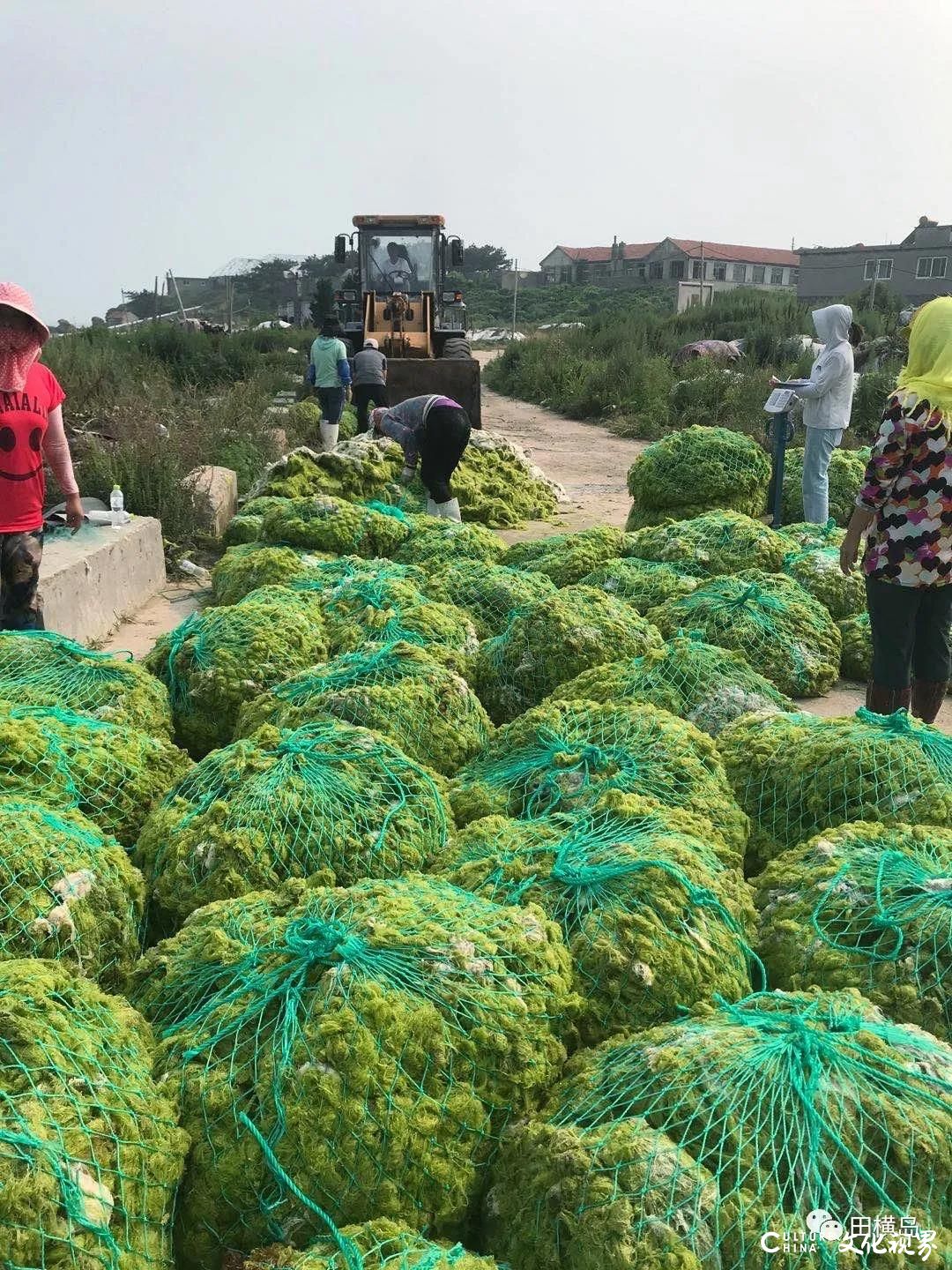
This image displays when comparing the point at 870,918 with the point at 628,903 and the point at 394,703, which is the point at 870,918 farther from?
the point at 394,703

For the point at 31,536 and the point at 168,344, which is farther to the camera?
the point at 168,344

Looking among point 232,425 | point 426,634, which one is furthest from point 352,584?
point 232,425

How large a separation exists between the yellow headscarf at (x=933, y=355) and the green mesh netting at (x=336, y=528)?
2.88 metres

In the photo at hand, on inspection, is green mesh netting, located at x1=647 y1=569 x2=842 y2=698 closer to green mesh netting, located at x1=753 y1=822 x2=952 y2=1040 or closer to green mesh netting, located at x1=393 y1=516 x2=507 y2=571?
green mesh netting, located at x1=393 y1=516 x2=507 y2=571

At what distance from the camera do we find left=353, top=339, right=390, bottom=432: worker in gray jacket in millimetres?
11234

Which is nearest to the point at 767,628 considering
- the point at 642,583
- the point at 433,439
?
the point at 642,583

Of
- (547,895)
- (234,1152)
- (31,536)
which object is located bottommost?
(234,1152)

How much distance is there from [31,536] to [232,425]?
6.46m

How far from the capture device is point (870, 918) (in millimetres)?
2234

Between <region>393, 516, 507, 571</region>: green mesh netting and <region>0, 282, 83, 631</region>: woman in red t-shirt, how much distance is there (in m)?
1.79

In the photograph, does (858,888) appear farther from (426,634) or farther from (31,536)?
(31,536)

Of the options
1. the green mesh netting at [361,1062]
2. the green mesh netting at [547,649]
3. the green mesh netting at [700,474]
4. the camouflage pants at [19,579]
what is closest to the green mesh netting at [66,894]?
the green mesh netting at [361,1062]

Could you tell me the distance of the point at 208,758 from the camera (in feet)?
9.17

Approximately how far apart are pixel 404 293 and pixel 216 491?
741 centimetres
